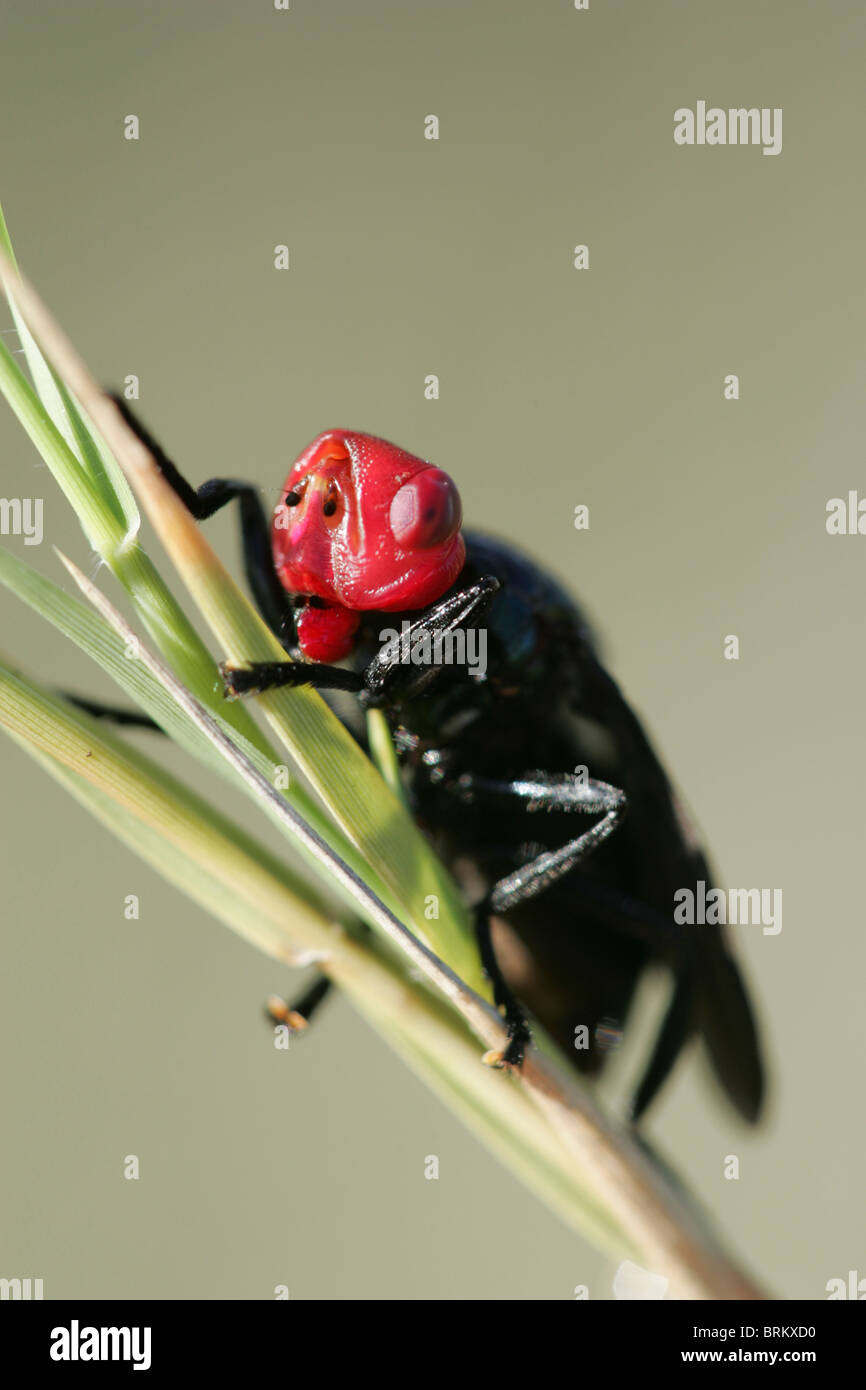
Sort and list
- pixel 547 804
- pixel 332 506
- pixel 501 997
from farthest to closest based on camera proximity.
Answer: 1. pixel 547 804
2. pixel 332 506
3. pixel 501 997

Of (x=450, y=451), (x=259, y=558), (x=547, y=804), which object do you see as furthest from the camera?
(x=450, y=451)

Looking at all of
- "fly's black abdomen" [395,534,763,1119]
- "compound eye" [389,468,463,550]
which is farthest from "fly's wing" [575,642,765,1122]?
"compound eye" [389,468,463,550]

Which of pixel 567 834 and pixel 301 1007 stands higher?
pixel 567 834

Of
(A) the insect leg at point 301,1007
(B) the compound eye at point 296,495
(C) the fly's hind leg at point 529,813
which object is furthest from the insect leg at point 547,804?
(B) the compound eye at point 296,495

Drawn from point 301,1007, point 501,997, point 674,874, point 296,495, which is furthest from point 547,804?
point 296,495

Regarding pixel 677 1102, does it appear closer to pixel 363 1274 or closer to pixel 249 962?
pixel 363 1274

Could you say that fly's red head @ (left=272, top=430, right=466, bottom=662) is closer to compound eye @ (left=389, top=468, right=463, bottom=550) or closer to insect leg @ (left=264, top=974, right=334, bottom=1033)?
compound eye @ (left=389, top=468, right=463, bottom=550)

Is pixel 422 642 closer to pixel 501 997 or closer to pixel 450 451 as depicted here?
pixel 501 997
